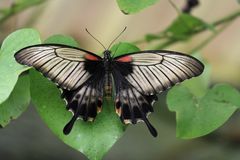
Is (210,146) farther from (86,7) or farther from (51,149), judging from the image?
(86,7)

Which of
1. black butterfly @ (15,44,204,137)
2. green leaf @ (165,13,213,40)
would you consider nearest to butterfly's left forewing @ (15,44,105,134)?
black butterfly @ (15,44,204,137)

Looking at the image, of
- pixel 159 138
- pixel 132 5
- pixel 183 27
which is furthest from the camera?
pixel 159 138

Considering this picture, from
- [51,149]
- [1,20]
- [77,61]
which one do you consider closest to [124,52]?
[77,61]

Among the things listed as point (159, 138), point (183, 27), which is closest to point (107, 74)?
point (183, 27)

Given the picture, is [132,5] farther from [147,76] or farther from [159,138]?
[159,138]

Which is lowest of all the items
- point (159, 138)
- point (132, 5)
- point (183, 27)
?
point (159, 138)

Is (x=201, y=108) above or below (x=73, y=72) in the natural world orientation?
below

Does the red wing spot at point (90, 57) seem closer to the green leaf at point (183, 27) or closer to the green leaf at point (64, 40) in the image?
the green leaf at point (64, 40)
